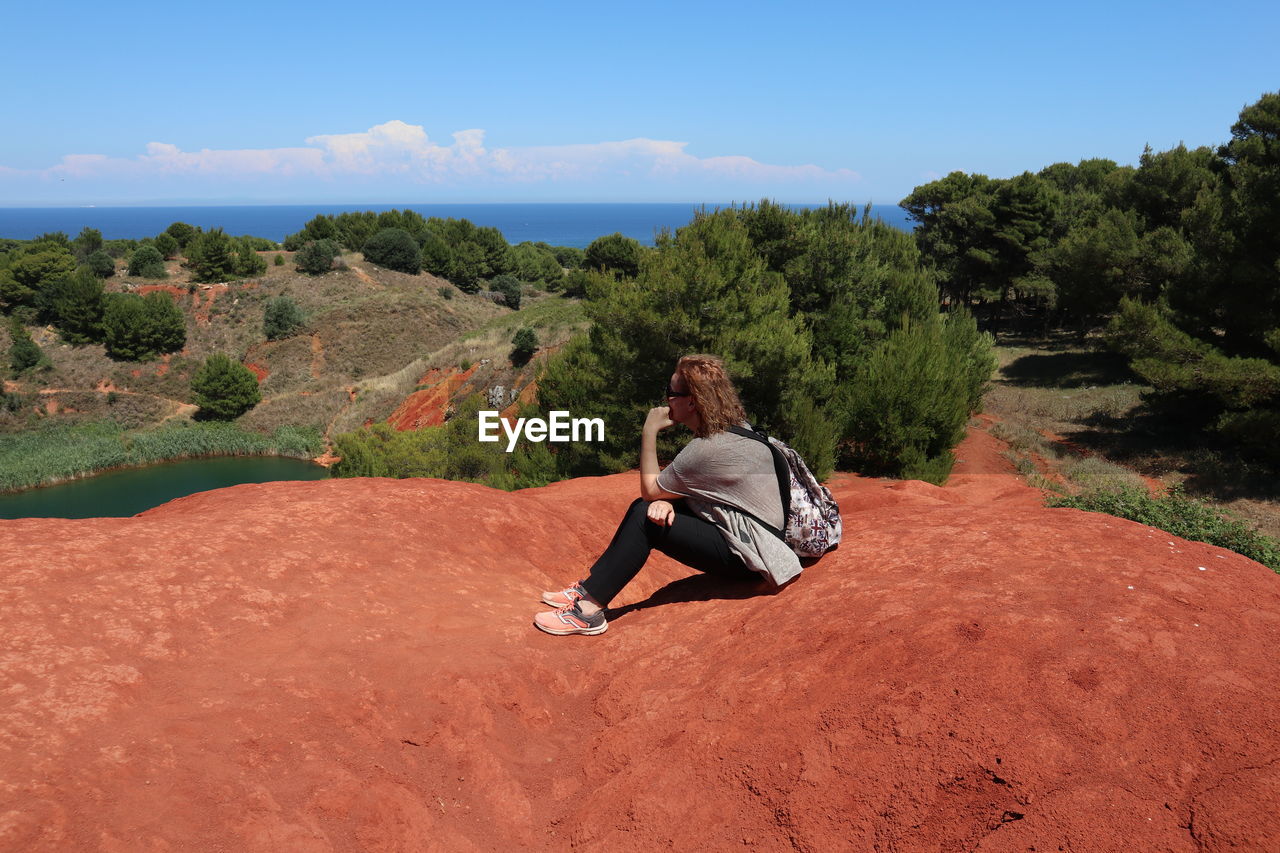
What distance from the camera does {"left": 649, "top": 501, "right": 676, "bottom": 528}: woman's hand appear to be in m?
3.81

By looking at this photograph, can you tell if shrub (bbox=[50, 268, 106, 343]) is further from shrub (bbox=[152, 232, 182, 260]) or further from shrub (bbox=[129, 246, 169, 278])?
shrub (bbox=[152, 232, 182, 260])

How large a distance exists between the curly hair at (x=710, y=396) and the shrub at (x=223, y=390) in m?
38.0

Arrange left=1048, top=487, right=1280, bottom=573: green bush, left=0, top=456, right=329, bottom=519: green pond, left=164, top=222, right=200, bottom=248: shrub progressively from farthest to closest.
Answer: left=164, top=222, right=200, bottom=248: shrub → left=0, top=456, right=329, bottom=519: green pond → left=1048, top=487, right=1280, bottom=573: green bush

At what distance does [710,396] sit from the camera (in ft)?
12.5

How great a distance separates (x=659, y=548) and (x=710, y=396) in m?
0.86

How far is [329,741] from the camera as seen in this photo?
9.25ft

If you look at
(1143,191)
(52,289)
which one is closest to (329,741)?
(1143,191)

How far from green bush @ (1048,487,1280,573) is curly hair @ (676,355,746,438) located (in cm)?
553

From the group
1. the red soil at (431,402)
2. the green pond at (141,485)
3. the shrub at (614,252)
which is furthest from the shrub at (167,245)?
the shrub at (614,252)

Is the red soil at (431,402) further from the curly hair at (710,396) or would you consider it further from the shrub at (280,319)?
the curly hair at (710,396)

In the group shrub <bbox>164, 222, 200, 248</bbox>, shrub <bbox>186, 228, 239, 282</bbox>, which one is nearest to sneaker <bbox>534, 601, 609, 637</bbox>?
shrub <bbox>186, 228, 239, 282</bbox>

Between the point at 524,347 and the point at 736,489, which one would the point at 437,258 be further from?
the point at 736,489

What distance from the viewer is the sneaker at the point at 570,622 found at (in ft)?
13.2

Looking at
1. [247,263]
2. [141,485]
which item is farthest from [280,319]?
[141,485]
